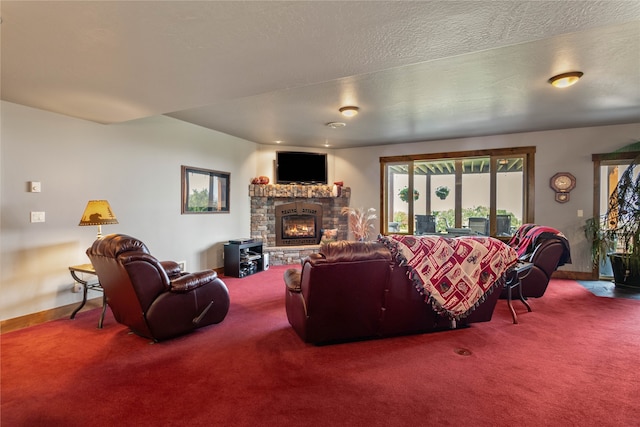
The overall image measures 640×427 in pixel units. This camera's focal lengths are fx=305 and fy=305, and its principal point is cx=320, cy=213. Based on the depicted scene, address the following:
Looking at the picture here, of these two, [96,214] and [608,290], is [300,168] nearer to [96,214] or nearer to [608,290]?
[96,214]

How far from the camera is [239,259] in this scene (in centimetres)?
539

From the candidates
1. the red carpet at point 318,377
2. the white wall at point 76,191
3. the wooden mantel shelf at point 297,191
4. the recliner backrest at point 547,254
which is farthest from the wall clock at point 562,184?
the white wall at point 76,191

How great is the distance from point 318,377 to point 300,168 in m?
5.09

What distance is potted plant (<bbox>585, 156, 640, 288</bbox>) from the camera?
445cm

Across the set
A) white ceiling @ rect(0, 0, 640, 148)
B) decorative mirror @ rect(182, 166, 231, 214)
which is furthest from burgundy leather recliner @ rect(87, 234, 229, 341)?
decorative mirror @ rect(182, 166, 231, 214)

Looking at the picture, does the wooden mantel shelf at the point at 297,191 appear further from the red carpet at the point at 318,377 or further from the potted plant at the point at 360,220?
the red carpet at the point at 318,377

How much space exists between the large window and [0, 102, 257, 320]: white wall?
13.8 feet

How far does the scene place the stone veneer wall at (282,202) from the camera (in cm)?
654

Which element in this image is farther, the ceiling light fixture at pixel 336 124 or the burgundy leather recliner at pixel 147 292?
the ceiling light fixture at pixel 336 124

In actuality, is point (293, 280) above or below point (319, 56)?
below

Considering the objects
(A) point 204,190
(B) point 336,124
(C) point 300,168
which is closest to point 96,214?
(A) point 204,190

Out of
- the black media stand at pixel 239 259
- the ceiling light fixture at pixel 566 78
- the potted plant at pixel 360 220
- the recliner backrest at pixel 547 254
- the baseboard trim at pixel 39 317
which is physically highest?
the ceiling light fixture at pixel 566 78

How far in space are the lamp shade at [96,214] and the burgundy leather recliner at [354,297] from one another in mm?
2233

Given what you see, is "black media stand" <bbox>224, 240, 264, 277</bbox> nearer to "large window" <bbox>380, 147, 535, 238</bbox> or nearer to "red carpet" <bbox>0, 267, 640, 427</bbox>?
"red carpet" <bbox>0, 267, 640, 427</bbox>
